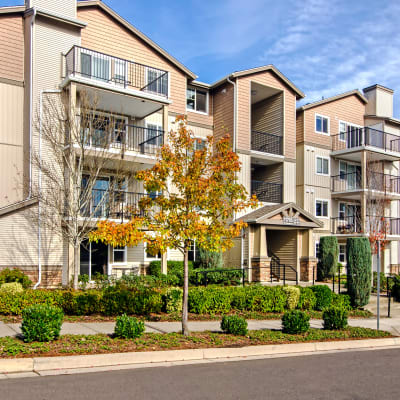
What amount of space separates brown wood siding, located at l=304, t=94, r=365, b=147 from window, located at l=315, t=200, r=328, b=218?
3.93 meters

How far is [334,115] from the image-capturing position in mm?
32406

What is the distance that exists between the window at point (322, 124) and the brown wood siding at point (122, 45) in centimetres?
1089

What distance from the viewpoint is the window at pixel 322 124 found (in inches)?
1241

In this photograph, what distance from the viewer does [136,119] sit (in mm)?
23422

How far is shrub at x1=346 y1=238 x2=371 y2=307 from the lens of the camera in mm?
17859

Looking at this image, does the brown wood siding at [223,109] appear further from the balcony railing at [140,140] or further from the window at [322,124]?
the window at [322,124]

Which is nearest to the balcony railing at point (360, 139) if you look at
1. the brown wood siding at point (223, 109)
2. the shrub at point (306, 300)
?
the brown wood siding at point (223, 109)

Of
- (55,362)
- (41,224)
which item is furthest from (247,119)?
(55,362)

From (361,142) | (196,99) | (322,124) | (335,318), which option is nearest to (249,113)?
(196,99)

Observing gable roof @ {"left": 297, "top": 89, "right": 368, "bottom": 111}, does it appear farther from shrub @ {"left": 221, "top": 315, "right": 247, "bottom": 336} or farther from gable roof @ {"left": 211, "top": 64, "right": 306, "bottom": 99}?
shrub @ {"left": 221, "top": 315, "right": 247, "bottom": 336}

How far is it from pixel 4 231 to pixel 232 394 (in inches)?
557

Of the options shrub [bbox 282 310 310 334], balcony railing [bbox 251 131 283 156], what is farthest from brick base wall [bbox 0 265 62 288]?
balcony railing [bbox 251 131 283 156]

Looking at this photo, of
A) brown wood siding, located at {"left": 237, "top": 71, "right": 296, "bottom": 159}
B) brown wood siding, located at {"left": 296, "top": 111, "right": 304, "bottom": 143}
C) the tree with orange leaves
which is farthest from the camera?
brown wood siding, located at {"left": 296, "top": 111, "right": 304, "bottom": 143}

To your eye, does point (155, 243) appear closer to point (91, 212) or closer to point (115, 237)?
point (115, 237)
